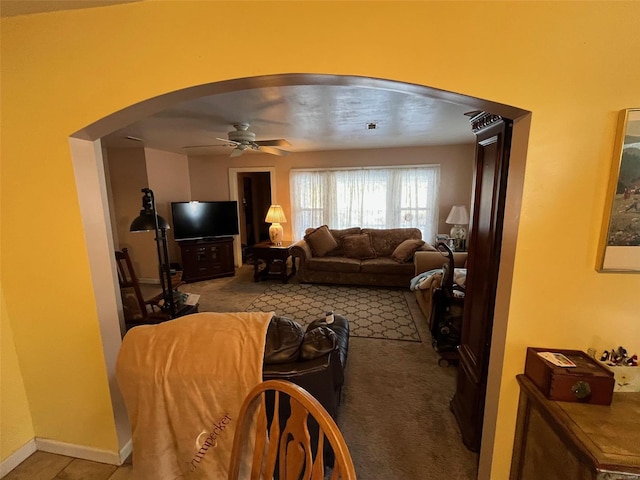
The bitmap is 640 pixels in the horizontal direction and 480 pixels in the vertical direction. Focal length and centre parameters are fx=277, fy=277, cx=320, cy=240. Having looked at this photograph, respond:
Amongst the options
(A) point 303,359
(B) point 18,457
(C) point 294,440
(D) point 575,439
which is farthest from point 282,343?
(B) point 18,457

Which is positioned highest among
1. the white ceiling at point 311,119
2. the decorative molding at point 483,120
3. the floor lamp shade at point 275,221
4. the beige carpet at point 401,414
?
the white ceiling at point 311,119

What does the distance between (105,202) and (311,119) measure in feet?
7.10

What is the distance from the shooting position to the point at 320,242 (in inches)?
192

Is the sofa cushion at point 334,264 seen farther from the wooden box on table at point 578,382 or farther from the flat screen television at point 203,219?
the wooden box on table at point 578,382

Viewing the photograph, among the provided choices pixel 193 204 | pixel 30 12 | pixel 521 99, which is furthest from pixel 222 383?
pixel 193 204

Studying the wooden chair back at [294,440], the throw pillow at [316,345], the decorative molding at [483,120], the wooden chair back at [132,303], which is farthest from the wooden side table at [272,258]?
the wooden chair back at [294,440]

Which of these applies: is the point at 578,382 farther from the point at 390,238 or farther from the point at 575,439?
the point at 390,238

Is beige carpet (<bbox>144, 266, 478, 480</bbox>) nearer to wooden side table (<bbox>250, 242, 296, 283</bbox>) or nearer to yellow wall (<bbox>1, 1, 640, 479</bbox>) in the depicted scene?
yellow wall (<bbox>1, 1, 640, 479</bbox>)

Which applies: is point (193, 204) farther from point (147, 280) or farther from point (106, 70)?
point (106, 70)

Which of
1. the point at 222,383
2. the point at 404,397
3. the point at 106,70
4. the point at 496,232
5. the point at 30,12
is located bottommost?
the point at 404,397

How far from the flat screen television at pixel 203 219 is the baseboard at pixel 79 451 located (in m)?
3.55

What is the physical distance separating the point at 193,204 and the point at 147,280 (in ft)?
5.19

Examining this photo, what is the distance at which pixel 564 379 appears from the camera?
105 cm

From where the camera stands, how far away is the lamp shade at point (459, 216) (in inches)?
180
